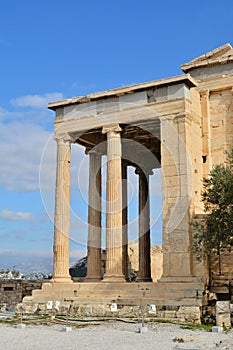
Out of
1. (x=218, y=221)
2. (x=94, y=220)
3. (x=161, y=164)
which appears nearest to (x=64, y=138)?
(x=94, y=220)

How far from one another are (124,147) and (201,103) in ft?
17.3

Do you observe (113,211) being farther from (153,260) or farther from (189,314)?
(153,260)

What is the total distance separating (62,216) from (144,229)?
5.68 meters

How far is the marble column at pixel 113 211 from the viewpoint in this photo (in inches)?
814

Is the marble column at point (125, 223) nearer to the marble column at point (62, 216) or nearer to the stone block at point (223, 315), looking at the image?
the marble column at point (62, 216)

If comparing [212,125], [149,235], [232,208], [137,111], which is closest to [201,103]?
[212,125]

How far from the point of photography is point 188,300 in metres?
17.5

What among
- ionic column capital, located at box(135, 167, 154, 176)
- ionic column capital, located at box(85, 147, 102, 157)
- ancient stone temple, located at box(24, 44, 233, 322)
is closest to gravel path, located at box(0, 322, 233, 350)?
ancient stone temple, located at box(24, 44, 233, 322)

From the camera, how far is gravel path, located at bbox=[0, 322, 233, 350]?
11.8 m

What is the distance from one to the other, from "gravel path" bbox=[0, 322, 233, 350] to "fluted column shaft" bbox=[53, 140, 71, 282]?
601cm

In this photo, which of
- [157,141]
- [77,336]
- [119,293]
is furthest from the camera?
[157,141]

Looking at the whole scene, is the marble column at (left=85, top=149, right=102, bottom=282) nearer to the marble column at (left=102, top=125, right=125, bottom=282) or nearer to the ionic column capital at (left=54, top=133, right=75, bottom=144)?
the ionic column capital at (left=54, top=133, right=75, bottom=144)

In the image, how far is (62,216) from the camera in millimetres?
22422

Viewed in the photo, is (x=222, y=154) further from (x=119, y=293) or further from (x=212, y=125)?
(x=119, y=293)
